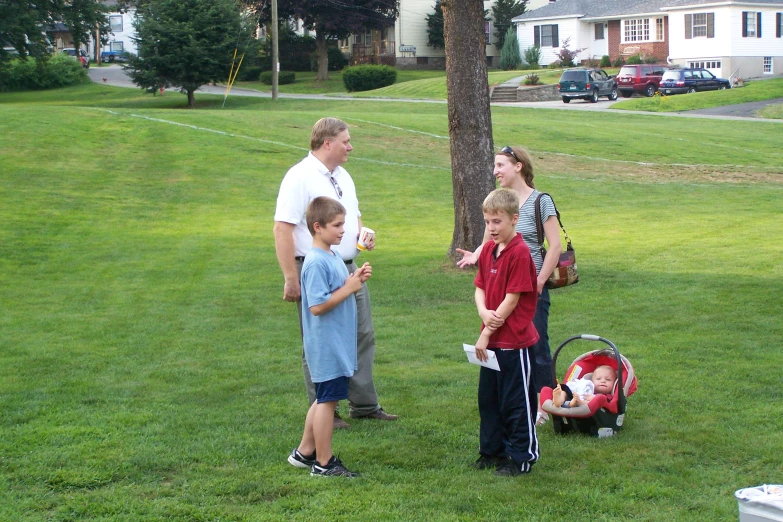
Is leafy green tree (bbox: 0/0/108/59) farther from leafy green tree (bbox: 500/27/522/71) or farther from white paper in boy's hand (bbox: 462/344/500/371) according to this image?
white paper in boy's hand (bbox: 462/344/500/371)

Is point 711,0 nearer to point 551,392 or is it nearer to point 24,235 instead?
point 24,235

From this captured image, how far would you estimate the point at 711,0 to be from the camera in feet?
180

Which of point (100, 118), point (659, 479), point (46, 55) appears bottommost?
point (659, 479)

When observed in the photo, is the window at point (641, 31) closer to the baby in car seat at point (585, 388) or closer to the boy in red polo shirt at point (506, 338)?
the baby in car seat at point (585, 388)

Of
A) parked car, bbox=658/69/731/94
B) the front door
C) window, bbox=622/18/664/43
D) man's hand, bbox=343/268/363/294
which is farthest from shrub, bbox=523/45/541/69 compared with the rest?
man's hand, bbox=343/268/363/294

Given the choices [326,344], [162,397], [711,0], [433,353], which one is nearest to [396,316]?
[433,353]

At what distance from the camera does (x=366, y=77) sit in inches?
2143

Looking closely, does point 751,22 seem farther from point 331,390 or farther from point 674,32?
point 331,390

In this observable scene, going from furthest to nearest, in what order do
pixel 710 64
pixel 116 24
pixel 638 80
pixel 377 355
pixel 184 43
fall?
pixel 116 24 → pixel 710 64 → pixel 638 80 → pixel 184 43 → pixel 377 355

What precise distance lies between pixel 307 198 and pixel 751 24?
56.6 meters

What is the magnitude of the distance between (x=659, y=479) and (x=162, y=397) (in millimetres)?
3591

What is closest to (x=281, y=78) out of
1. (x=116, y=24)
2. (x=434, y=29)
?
(x=434, y=29)

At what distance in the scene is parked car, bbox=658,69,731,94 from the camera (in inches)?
1884

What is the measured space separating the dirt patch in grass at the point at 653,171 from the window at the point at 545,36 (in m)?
42.6
